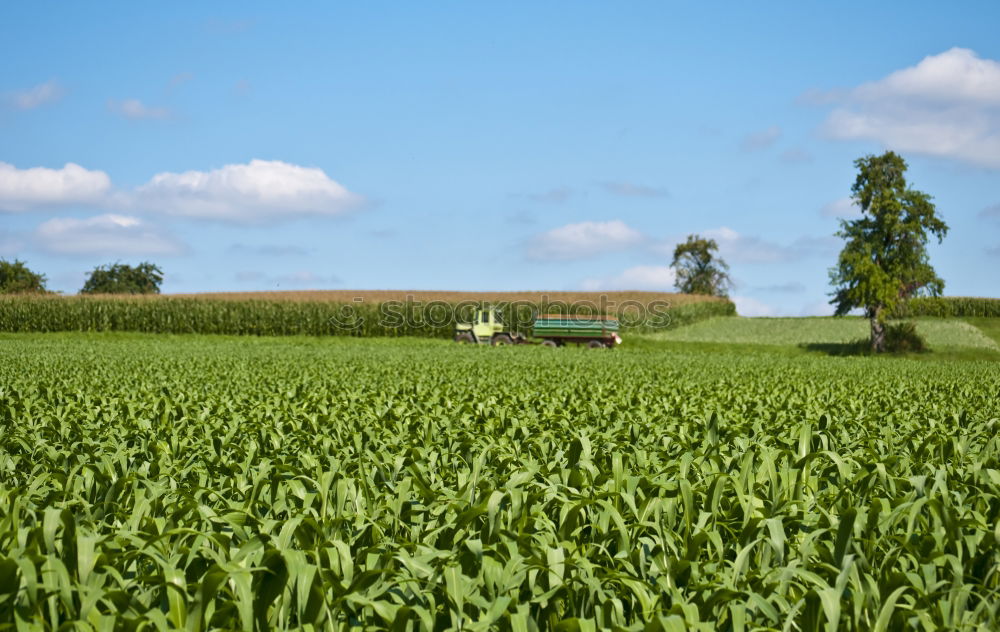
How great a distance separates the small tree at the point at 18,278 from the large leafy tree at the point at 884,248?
76108 millimetres

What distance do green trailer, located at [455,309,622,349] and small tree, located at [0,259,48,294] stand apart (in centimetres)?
6043

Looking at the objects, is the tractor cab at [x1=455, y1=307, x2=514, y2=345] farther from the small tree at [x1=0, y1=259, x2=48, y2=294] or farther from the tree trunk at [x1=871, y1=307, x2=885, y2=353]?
the small tree at [x1=0, y1=259, x2=48, y2=294]

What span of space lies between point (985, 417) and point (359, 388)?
31.9 feet

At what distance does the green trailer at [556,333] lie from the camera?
45.9 metres

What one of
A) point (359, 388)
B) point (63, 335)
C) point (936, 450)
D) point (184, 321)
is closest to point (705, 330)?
point (184, 321)

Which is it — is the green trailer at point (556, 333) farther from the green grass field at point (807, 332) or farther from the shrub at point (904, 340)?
the shrub at point (904, 340)

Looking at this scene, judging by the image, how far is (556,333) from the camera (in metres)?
46.2

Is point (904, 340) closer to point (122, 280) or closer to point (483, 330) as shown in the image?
point (483, 330)

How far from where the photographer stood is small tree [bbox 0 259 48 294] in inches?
3469

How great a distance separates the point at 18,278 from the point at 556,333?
7165 cm

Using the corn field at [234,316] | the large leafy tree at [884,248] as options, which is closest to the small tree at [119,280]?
the corn field at [234,316]

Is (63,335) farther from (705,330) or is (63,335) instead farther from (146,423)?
(146,423)

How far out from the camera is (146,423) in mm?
9445

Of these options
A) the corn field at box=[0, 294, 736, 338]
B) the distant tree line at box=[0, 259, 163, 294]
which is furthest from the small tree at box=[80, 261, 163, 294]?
the corn field at box=[0, 294, 736, 338]
